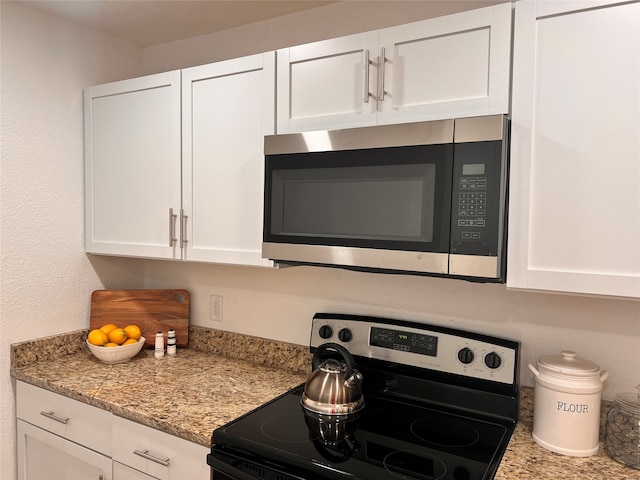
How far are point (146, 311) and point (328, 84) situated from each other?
4.62 feet

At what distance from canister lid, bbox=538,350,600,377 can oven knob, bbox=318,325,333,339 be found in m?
0.76

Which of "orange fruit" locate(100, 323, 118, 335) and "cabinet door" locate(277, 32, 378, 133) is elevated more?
"cabinet door" locate(277, 32, 378, 133)

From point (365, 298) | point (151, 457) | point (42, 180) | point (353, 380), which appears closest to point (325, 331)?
point (365, 298)

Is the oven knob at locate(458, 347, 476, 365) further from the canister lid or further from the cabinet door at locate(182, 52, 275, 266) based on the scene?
the cabinet door at locate(182, 52, 275, 266)

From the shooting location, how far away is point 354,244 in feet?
4.71

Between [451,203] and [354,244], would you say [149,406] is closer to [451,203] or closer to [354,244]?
[354,244]

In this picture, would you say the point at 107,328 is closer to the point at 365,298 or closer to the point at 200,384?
the point at 200,384

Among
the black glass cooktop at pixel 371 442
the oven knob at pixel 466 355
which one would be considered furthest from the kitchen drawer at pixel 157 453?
the oven knob at pixel 466 355

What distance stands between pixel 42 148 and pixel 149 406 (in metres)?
1.21

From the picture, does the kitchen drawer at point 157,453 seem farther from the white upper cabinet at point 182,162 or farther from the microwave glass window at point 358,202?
the microwave glass window at point 358,202

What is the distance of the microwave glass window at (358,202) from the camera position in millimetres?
1327

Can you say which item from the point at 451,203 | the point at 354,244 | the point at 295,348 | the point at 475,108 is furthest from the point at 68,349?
the point at 475,108

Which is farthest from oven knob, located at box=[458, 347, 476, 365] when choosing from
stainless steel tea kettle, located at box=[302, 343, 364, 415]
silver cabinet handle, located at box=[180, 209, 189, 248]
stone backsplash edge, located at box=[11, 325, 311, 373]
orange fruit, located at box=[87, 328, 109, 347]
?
orange fruit, located at box=[87, 328, 109, 347]

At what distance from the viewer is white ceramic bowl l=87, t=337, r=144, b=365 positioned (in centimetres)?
202
